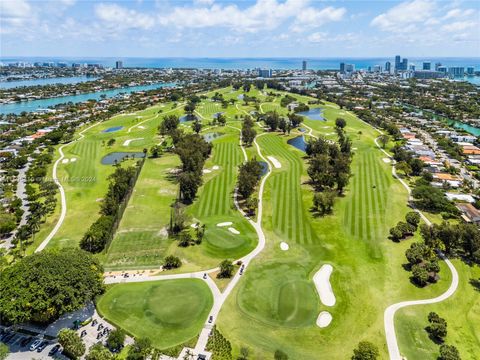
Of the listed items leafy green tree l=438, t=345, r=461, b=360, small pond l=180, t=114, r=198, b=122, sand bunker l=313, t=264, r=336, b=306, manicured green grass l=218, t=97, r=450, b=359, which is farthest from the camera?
small pond l=180, t=114, r=198, b=122

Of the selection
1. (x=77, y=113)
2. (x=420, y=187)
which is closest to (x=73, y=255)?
(x=420, y=187)

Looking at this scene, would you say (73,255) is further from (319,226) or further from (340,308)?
(319,226)

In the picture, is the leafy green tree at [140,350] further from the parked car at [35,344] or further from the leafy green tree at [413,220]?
the leafy green tree at [413,220]

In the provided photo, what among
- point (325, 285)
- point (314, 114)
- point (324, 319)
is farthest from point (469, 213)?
point (314, 114)

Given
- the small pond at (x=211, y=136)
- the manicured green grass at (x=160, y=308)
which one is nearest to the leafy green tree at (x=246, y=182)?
the manicured green grass at (x=160, y=308)

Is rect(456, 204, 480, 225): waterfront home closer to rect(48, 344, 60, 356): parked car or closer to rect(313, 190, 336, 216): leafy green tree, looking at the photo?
rect(313, 190, 336, 216): leafy green tree

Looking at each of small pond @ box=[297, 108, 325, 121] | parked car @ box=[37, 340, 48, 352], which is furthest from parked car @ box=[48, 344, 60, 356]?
small pond @ box=[297, 108, 325, 121]

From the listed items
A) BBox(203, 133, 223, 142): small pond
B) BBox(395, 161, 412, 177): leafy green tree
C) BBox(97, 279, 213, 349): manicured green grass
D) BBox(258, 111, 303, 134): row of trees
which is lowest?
BBox(97, 279, 213, 349): manicured green grass
